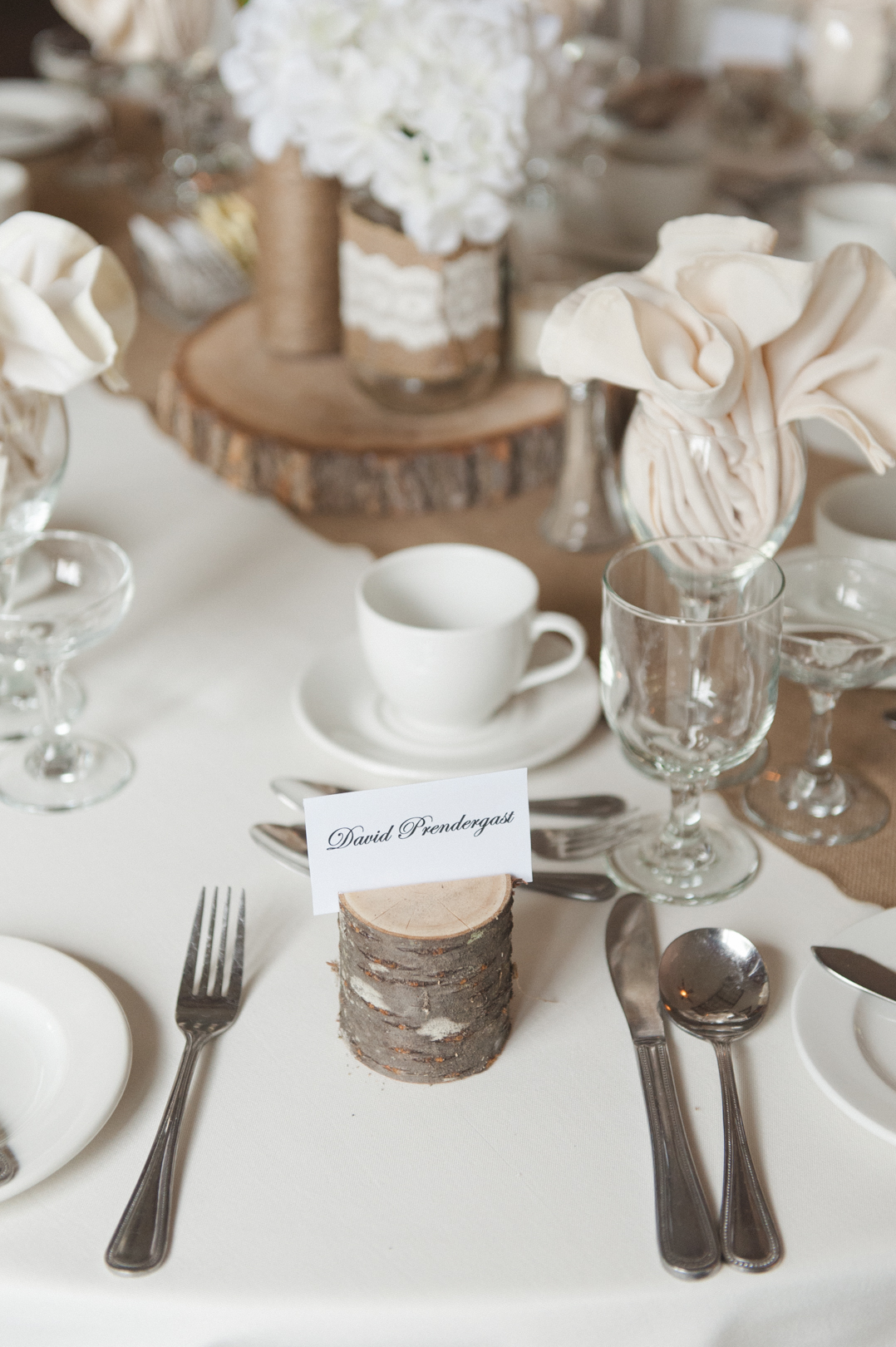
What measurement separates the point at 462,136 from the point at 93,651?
560 mm

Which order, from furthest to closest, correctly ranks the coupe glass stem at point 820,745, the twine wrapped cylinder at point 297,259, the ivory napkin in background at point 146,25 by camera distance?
1. the ivory napkin in background at point 146,25
2. the twine wrapped cylinder at point 297,259
3. the coupe glass stem at point 820,745

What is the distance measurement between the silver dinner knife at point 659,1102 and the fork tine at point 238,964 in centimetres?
22

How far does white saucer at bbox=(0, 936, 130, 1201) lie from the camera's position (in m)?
0.63

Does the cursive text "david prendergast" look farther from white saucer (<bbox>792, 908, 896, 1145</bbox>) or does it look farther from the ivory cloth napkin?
the ivory cloth napkin

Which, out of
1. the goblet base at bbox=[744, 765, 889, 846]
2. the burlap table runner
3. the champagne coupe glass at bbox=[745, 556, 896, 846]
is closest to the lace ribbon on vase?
the burlap table runner

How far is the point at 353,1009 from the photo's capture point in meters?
0.69

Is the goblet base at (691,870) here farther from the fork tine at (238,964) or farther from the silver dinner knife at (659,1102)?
the fork tine at (238,964)

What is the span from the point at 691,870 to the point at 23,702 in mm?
544

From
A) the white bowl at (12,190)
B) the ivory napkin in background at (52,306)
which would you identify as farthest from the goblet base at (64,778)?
the white bowl at (12,190)

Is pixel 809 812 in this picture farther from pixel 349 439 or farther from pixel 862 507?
pixel 349 439

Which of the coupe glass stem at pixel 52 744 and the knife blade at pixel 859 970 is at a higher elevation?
the knife blade at pixel 859 970

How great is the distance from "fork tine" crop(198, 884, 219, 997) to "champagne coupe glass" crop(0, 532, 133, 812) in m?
0.16

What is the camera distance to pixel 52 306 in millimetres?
911

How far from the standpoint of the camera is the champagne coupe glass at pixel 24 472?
37.2 inches
